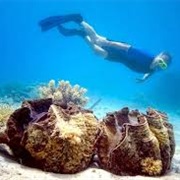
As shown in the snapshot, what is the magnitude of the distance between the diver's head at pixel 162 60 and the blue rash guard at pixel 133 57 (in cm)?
37

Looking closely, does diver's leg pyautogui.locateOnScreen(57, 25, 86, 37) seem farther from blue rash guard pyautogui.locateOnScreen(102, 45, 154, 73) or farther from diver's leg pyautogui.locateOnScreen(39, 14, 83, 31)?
blue rash guard pyautogui.locateOnScreen(102, 45, 154, 73)

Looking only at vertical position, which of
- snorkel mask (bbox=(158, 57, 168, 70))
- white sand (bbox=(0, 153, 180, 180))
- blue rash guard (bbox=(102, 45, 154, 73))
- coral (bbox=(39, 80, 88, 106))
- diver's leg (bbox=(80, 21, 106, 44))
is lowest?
white sand (bbox=(0, 153, 180, 180))

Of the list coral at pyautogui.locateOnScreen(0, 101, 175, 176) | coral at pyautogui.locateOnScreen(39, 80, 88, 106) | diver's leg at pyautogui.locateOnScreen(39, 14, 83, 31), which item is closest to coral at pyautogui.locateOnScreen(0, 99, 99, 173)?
coral at pyautogui.locateOnScreen(0, 101, 175, 176)

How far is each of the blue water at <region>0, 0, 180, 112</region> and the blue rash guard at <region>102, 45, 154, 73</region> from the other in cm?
973

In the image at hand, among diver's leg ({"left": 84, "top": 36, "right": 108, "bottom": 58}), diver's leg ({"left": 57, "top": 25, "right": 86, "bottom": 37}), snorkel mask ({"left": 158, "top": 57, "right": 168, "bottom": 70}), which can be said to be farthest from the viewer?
diver's leg ({"left": 57, "top": 25, "right": 86, "bottom": 37})

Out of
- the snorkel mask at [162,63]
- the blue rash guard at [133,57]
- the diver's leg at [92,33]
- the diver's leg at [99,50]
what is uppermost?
the diver's leg at [92,33]

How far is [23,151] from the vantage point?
4.30 meters

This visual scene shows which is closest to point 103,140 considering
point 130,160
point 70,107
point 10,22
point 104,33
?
point 130,160

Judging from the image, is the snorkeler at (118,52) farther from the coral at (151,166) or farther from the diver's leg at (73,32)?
the coral at (151,166)

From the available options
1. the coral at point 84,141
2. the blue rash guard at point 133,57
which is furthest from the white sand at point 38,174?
the blue rash guard at point 133,57

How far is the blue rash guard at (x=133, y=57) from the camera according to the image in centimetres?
1148

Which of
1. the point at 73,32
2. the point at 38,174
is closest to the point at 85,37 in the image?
the point at 73,32

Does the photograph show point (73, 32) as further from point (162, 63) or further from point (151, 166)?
point (151, 166)

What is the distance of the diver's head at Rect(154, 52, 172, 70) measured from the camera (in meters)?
10.5
